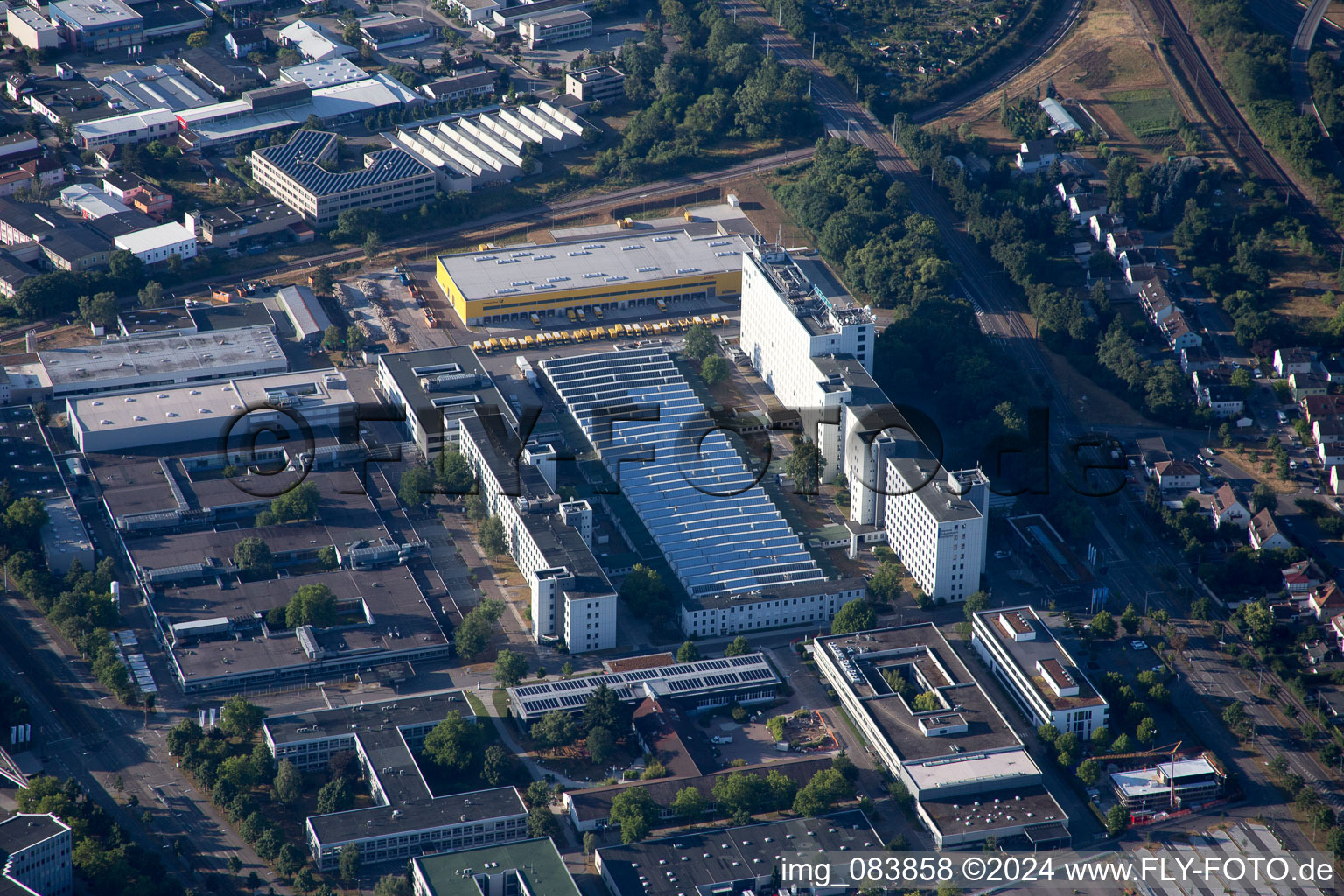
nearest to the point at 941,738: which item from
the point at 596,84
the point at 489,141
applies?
the point at 489,141

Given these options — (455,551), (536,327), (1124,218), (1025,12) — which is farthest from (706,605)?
(1025,12)

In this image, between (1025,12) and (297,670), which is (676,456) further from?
(1025,12)

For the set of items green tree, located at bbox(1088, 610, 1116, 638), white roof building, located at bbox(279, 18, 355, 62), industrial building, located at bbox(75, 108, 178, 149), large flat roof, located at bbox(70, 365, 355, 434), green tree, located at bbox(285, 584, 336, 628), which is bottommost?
green tree, located at bbox(1088, 610, 1116, 638)

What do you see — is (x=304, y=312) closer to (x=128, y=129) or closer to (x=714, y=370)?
(x=714, y=370)

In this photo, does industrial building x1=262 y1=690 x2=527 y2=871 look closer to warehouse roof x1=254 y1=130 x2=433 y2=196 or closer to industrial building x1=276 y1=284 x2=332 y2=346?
industrial building x1=276 y1=284 x2=332 y2=346

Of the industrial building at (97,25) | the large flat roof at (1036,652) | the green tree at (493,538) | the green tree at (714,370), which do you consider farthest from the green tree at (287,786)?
the industrial building at (97,25)

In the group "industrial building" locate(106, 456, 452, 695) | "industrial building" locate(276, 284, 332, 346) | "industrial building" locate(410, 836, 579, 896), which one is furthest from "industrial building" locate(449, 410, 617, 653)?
"industrial building" locate(276, 284, 332, 346)

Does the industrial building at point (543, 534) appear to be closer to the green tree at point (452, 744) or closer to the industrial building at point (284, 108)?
the green tree at point (452, 744)
